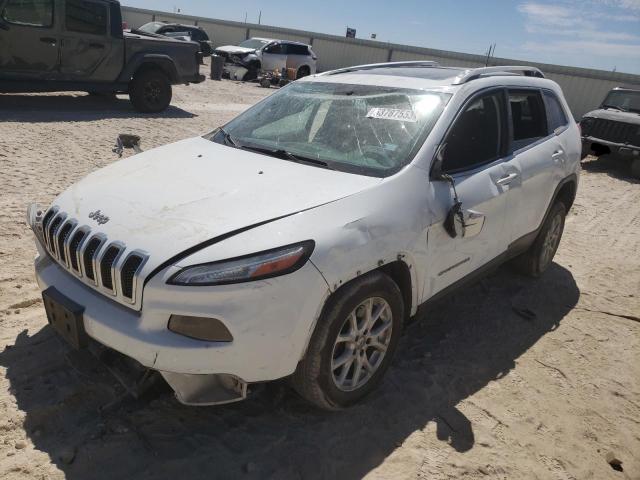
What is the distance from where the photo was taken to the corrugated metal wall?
20.5m

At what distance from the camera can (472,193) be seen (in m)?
3.15

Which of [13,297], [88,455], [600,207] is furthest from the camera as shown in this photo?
[600,207]

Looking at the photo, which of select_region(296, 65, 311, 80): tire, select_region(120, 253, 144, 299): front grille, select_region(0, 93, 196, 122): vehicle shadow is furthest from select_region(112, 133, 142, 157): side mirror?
select_region(296, 65, 311, 80): tire

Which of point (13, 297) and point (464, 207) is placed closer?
point (464, 207)

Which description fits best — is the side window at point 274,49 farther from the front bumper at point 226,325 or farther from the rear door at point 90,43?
the front bumper at point 226,325

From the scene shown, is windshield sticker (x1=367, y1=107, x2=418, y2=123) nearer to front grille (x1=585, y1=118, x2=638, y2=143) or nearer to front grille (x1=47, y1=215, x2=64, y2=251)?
front grille (x1=47, y1=215, x2=64, y2=251)

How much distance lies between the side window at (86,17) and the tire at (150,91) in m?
1.11

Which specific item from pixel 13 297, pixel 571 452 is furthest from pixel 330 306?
pixel 13 297

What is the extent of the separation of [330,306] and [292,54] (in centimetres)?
1969

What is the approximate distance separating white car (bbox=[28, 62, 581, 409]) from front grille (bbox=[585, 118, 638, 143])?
821cm

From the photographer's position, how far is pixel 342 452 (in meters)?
2.50

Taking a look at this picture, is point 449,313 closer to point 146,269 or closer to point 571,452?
point 571,452

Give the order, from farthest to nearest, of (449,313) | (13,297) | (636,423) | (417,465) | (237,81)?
(237,81)
(449,313)
(13,297)
(636,423)
(417,465)

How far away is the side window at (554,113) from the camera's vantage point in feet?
14.3
